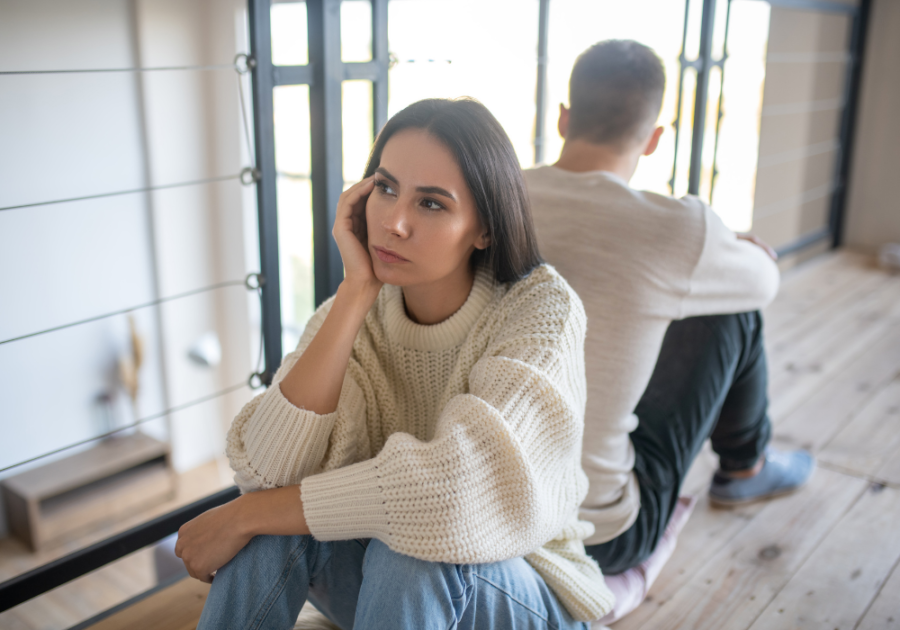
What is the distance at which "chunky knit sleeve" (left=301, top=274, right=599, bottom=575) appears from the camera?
84 centimetres

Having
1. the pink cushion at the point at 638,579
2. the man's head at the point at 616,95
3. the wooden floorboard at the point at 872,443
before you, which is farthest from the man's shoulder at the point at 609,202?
the wooden floorboard at the point at 872,443

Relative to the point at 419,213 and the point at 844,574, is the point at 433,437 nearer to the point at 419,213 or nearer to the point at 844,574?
the point at 419,213

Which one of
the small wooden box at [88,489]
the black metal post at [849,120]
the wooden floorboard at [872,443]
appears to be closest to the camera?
the wooden floorboard at [872,443]

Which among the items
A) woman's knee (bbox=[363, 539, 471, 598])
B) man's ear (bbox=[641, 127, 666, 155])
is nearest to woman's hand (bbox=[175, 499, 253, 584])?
woman's knee (bbox=[363, 539, 471, 598])

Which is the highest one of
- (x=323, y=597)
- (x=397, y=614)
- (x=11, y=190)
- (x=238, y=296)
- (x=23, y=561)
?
(x=11, y=190)

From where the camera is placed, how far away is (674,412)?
1.25 m

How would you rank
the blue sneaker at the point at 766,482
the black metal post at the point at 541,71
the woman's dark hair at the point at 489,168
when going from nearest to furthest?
the woman's dark hair at the point at 489,168 < the blue sneaker at the point at 766,482 < the black metal post at the point at 541,71

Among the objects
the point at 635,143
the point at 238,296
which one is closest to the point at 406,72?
the point at 635,143

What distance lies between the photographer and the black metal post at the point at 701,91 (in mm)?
2232

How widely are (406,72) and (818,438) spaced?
1.30 metres

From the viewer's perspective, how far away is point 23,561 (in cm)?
294

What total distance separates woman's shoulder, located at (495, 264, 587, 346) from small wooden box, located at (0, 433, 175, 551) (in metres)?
2.67

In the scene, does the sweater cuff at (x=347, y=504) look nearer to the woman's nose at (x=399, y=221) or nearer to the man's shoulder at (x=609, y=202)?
the woman's nose at (x=399, y=221)

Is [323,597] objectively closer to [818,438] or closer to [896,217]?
[818,438]
